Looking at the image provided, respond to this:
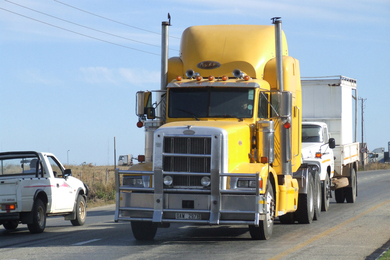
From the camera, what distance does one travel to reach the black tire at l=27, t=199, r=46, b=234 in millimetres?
14609

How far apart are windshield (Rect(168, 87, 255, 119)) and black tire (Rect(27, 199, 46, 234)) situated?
3765 mm

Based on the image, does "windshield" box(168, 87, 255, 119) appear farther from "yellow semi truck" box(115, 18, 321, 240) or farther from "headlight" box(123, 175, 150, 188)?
"headlight" box(123, 175, 150, 188)

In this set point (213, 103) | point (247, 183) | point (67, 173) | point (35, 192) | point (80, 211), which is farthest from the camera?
point (80, 211)

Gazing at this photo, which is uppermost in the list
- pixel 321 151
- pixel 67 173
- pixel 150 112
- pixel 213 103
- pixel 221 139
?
pixel 213 103

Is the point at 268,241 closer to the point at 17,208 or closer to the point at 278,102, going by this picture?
the point at 278,102

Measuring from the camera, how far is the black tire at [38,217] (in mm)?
14609

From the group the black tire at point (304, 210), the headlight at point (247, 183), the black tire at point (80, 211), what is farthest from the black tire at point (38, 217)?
the black tire at point (304, 210)

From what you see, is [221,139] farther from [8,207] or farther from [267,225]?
[8,207]

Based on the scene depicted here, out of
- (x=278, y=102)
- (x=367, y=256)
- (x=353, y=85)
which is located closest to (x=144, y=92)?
(x=278, y=102)

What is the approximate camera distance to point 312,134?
20.7 metres

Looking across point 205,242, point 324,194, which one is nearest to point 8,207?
point 205,242

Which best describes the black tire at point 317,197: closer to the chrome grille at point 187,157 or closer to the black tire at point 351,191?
the black tire at point 351,191

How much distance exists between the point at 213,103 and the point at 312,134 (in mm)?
8073

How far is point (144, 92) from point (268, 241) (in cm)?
→ 413
